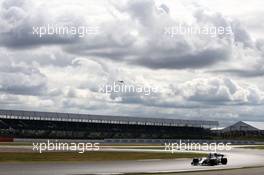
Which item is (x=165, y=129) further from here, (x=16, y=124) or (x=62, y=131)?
(x=16, y=124)

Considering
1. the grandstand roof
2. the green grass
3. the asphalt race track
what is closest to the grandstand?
the grandstand roof

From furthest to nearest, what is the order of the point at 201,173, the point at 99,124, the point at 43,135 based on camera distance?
the point at 99,124
the point at 43,135
the point at 201,173

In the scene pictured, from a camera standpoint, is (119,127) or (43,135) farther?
(119,127)

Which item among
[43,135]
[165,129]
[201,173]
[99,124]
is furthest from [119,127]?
[201,173]

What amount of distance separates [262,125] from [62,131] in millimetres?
68507

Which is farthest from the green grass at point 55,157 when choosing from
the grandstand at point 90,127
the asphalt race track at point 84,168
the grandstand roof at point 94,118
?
the grandstand roof at point 94,118

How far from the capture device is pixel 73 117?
4966 inches

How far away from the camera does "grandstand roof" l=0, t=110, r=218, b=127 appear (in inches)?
4697

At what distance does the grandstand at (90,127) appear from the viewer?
11250 cm

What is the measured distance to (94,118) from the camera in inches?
5123

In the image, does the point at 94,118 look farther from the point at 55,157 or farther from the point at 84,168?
the point at 84,168

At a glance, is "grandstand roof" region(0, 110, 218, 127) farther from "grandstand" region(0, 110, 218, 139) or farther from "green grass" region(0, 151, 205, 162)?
"green grass" region(0, 151, 205, 162)

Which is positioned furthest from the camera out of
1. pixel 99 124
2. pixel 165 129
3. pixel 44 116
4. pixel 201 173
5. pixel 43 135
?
pixel 165 129

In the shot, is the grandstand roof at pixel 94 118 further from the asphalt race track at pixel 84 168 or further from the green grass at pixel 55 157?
the asphalt race track at pixel 84 168
